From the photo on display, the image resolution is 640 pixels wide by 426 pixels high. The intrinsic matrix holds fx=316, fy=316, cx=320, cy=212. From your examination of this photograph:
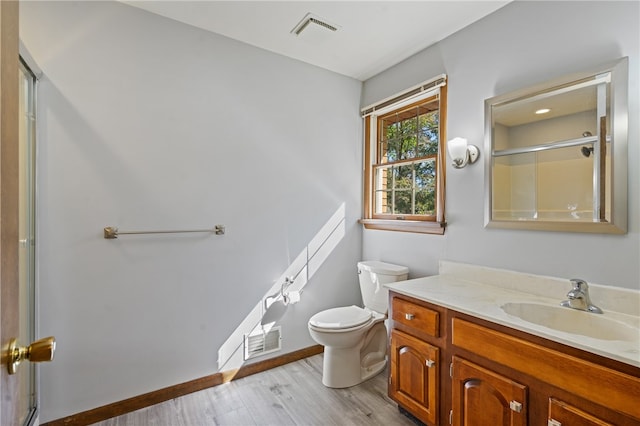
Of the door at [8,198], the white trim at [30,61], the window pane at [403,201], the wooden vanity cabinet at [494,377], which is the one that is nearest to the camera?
the door at [8,198]

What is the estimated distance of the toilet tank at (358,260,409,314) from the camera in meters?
2.41

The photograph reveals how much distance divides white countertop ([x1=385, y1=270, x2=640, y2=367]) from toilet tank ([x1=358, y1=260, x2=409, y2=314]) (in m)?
0.33

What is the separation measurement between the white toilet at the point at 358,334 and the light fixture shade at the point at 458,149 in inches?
35.4

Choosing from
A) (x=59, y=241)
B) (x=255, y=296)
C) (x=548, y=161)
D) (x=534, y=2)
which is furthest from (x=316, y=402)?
(x=534, y=2)

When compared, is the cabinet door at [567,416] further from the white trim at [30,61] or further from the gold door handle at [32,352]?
the white trim at [30,61]

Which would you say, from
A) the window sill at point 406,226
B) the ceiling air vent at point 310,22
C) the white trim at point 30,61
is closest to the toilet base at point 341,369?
the window sill at point 406,226

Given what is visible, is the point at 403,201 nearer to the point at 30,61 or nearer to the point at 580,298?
the point at 580,298

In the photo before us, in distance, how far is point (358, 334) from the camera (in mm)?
2172

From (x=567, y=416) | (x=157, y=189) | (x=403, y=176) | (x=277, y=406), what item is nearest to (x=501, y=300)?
(x=567, y=416)

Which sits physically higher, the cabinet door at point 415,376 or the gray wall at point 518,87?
the gray wall at point 518,87

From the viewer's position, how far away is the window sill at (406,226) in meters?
2.28

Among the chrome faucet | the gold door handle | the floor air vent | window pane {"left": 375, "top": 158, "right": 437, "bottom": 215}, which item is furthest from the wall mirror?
the gold door handle

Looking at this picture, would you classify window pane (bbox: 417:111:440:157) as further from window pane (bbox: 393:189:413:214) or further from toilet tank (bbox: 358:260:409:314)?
toilet tank (bbox: 358:260:409:314)

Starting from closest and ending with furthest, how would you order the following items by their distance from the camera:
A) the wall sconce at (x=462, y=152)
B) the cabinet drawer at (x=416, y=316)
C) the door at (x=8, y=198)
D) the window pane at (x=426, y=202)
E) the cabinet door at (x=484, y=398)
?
1. the door at (x=8, y=198)
2. the cabinet door at (x=484, y=398)
3. the cabinet drawer at (x=416, y=316)
4. the wall sconce at (x=462, y=152)
5. the window pane at (x=426, y=202)
